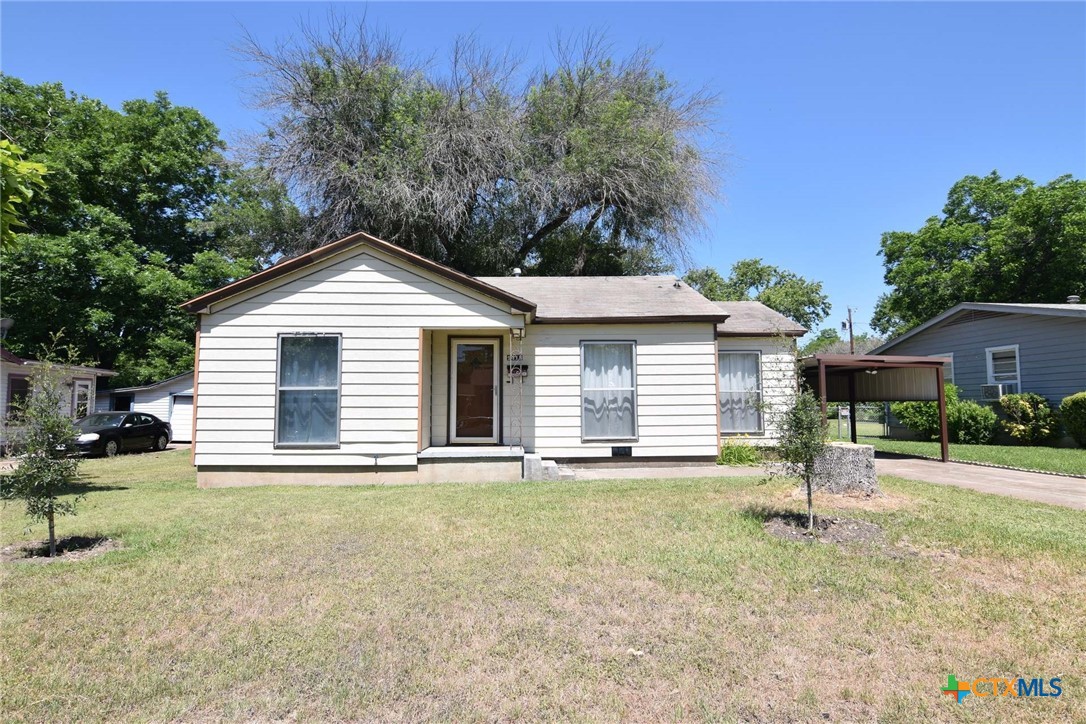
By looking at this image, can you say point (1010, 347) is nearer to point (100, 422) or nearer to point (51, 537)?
point (51, 537)

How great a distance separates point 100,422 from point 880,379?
71.4 feet

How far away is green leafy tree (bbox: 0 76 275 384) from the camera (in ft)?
74.6

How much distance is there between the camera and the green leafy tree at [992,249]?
75.6 ft

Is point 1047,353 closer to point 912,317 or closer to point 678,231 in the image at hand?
A: point 678,231

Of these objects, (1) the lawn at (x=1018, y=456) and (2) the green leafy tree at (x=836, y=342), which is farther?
(2) the green leafy tree at (x=836, y=342)

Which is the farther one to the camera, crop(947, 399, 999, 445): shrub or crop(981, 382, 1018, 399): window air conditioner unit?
crop(981, 382, 1018, 399): window air conditioner unit

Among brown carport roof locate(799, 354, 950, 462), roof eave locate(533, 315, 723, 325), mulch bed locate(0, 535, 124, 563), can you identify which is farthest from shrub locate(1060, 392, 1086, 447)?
mulch bed locate(0, 535, 124, 563)

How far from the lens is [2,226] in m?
4.29

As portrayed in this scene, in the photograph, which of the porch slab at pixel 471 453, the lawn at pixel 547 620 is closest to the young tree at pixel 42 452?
the lawn at pixel 547 620

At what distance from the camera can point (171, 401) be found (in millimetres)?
22125

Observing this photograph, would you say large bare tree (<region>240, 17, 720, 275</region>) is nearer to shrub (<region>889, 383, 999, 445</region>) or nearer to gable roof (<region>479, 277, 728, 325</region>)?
gable roof (<region>479, 277, 728, 325</region>)

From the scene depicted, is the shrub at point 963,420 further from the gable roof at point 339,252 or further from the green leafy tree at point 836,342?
the green leafy tree at point 836,342

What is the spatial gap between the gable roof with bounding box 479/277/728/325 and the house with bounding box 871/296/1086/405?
8.98m

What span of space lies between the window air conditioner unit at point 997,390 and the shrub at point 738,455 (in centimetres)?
1033
